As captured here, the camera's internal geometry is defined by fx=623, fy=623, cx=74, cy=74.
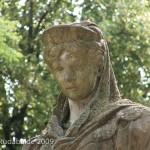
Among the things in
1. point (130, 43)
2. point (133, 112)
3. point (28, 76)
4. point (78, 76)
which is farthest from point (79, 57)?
point (130, 43)

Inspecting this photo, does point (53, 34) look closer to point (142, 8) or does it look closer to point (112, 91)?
point (112, 91)

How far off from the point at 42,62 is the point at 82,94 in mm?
13062

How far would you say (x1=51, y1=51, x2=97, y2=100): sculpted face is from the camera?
5.80 m

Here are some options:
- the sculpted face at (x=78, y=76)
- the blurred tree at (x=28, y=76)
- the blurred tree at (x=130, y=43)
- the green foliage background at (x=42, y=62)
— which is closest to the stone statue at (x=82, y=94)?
the sculpted face at (x=78, y=76)

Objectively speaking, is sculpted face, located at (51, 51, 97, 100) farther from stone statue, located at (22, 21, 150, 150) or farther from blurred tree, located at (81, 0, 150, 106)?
blurred tree, located at (81, 0, 150, 106)

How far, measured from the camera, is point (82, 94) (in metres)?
5.80

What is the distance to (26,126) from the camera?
1917cm

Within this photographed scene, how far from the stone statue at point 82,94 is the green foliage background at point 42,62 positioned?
10821 mm

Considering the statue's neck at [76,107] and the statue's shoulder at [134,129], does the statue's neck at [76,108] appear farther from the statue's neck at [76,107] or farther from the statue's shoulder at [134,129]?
the statue's shoulder at [134,129]

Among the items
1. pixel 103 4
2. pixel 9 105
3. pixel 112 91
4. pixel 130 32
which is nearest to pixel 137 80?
pixel 130 32

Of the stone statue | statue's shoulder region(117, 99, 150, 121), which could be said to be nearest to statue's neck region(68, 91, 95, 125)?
the stone statue

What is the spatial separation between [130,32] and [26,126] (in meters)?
4.29

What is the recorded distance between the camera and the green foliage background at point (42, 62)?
17547 mm

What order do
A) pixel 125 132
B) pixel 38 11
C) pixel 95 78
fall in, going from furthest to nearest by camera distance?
pixel 38 11 < pixel 95 78 < pixel 125 132
